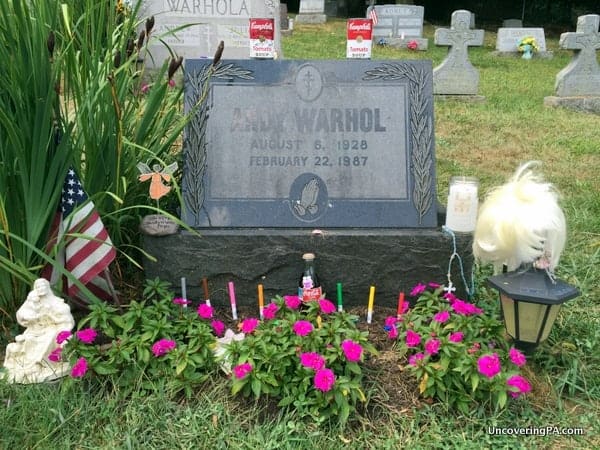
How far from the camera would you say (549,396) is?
2.34 metres

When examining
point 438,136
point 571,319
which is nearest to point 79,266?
point 571,319

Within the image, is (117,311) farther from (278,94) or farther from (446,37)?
(446,37)

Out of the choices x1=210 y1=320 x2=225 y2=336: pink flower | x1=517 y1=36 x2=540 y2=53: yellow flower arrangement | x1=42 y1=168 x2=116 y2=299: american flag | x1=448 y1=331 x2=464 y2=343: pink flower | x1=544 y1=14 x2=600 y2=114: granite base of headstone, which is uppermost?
x1=517 y1=36 x2=540 y2=53: yellow flower arrangement

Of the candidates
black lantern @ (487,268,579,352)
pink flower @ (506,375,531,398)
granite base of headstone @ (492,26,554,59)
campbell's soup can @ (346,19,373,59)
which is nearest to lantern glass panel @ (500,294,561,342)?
black lantern @ (487,268,579,352)

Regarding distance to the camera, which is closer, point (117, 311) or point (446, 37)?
point (117, 311)

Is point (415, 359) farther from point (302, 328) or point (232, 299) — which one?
point (232, 299)

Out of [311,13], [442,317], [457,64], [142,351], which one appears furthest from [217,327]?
[311,13]

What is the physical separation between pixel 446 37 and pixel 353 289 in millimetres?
6509

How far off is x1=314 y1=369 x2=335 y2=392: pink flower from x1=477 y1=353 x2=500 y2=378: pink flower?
0.52 metres

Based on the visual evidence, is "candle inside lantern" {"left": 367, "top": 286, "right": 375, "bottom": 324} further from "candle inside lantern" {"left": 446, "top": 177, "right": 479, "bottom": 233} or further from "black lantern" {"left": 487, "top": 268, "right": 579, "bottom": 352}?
"black lantern" {"left": 487, "top": 268, "right": 579, "bottom": 352}

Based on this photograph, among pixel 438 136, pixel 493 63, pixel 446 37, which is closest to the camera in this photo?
pixel 438 136

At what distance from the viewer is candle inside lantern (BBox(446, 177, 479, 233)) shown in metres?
2.72

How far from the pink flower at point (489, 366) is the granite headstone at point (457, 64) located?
6554 millimetres

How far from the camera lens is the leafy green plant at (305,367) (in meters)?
2.13
